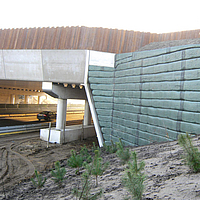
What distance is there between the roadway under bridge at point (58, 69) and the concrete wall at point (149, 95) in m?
0.62

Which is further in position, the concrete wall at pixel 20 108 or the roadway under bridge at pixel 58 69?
the concrete wall at pixel 20 108

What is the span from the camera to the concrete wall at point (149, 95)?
22.1 feet

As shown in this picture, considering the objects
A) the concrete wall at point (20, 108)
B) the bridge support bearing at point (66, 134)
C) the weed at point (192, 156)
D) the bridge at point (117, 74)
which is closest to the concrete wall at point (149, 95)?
the bridge at point (117, 74)

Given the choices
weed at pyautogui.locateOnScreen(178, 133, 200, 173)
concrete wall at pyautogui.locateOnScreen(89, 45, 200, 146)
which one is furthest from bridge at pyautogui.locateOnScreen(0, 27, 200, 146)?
weed at pyautogui.locateOnScreen(178, 133, 200, 173)

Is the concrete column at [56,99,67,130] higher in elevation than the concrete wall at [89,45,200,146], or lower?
lower

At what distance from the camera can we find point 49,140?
16422 mm

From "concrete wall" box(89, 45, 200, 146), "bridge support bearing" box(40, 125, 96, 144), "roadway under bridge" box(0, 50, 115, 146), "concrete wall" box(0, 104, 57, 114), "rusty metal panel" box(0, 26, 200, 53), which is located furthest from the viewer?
"concrete wall" box(0, 104, 57, 114)

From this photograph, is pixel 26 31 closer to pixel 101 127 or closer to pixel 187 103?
pixel 101 127

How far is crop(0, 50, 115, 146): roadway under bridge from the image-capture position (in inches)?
485

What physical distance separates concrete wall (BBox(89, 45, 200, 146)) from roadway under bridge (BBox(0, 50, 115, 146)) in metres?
0.62

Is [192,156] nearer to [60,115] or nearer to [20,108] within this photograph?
[60,115]

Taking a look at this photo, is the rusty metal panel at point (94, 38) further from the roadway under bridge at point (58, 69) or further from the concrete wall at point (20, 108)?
the concrete wall at point (20, 108)

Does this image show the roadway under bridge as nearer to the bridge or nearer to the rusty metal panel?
the bridge

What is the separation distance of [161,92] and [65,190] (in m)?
4.94
